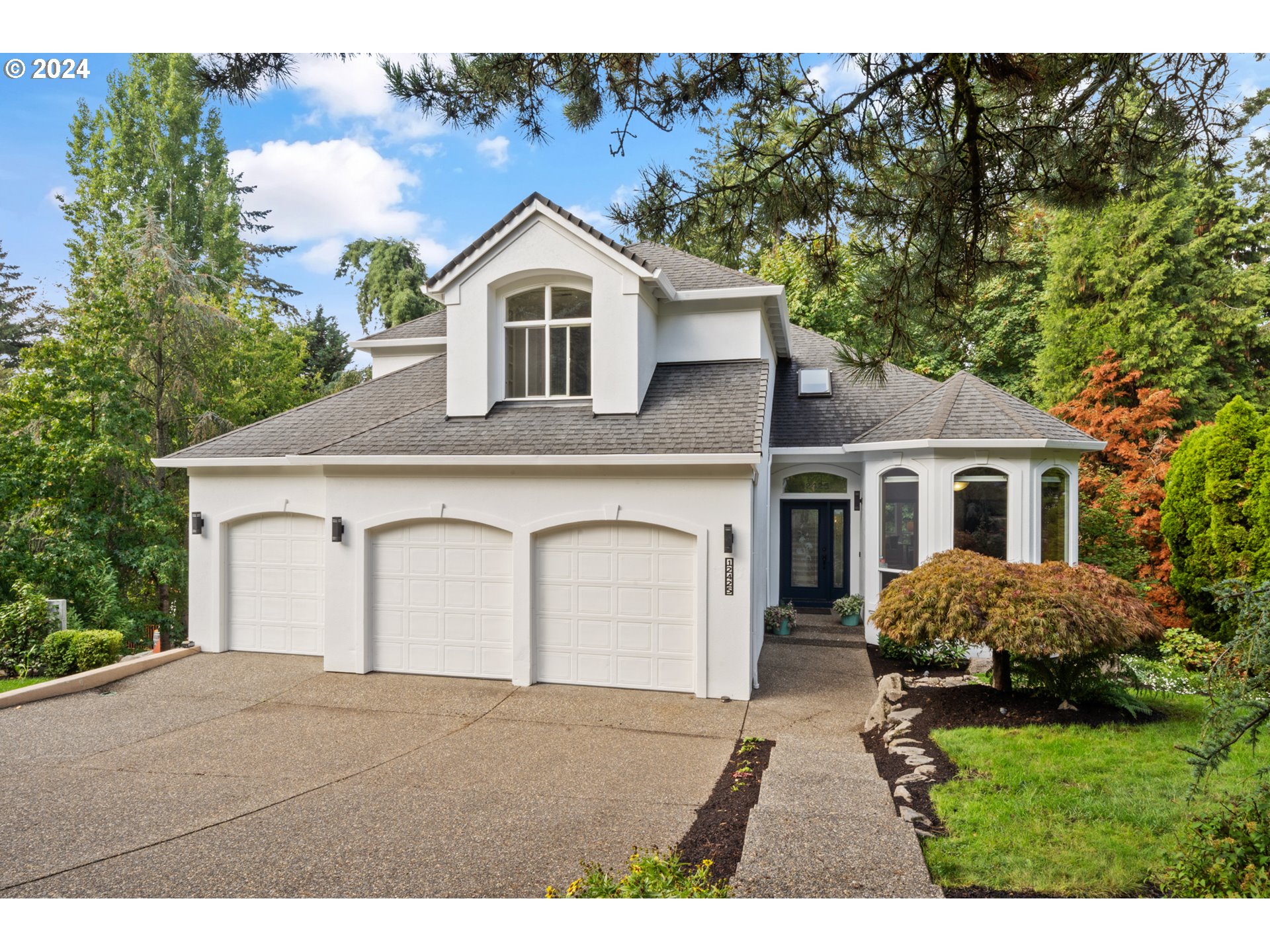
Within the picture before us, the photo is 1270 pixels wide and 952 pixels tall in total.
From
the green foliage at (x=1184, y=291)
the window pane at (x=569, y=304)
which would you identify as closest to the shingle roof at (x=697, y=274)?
the window pane at (x=569, y=304)

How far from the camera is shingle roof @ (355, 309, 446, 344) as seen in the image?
11.9 meters

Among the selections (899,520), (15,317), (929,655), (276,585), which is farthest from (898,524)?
(15,317)

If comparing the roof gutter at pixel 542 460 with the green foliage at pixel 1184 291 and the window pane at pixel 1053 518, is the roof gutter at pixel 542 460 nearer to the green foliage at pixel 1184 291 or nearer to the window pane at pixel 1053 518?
the window pane at pixel 1053 518

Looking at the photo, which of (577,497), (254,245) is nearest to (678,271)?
(577,497)

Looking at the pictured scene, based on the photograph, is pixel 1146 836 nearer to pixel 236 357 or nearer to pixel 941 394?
pixel 941 394

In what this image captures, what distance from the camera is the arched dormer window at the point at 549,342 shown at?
8977 mm

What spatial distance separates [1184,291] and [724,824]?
54.1 feet

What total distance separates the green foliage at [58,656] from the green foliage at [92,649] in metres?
0.04

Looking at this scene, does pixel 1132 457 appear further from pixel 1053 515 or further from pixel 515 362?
pixel 515 362

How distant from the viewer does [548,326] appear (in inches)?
354

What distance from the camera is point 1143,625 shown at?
5.96 meters

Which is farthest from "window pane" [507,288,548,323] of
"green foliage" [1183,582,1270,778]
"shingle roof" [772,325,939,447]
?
"green foliage" [1183,582,1270,778]

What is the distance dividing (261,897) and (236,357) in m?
16.9
